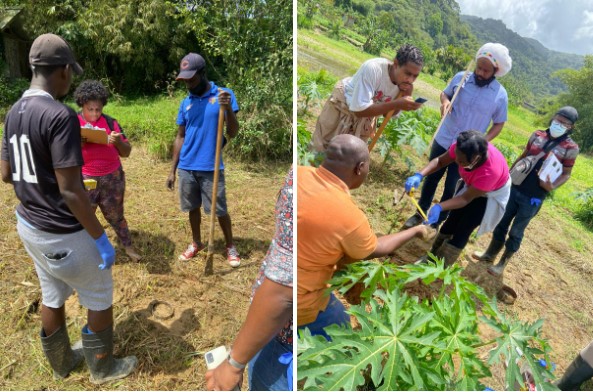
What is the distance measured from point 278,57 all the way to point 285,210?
5332mm

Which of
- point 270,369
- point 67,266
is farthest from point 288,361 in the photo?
point 67,266

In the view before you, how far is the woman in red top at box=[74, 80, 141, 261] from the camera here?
10.1 ft

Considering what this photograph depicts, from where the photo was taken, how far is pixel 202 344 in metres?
2.82

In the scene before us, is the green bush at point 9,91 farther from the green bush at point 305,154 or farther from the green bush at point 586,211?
the green bush at point 586,211

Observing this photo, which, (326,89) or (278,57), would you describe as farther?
(278,57)

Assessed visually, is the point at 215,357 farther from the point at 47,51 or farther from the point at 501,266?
the point at 501,266

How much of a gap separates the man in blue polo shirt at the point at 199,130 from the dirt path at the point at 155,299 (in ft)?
1.93

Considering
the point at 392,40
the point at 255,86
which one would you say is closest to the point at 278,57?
the point at 255,86

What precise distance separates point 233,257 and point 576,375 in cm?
258

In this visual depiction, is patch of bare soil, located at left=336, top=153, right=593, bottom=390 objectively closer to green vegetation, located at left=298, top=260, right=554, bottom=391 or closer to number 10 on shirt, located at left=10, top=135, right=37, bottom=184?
green vegetation, located at left=298, top=260, right=554, bottom=391

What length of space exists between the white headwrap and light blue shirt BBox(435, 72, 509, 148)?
168 millimetres

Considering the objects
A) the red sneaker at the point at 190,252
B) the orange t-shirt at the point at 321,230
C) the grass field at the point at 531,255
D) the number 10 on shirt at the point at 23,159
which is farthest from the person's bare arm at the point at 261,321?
the red sneaker at the point at 190,252

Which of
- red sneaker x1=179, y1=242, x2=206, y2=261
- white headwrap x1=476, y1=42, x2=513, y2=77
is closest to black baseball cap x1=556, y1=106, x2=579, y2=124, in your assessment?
white headwrap x1=476, y1=42, x2=513, y2=77

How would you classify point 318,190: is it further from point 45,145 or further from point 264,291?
point 45,145
